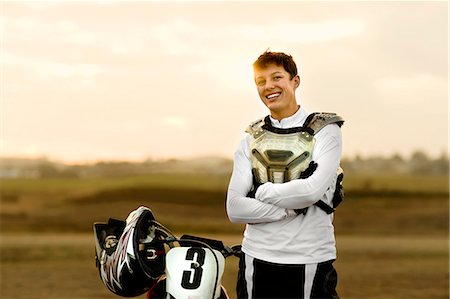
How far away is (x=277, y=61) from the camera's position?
4.03m

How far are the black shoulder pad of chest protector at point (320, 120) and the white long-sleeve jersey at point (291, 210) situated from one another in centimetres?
2

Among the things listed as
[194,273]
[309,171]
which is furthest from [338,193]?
[194,273]

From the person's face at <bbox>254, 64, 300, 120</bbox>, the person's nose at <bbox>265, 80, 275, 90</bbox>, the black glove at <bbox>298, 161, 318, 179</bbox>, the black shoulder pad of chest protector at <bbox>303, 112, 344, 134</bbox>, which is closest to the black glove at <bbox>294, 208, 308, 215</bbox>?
the black glove at <bbox>298, 161, 318, 179</bbox>

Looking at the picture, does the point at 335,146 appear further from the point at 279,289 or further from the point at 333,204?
the point at 279,289

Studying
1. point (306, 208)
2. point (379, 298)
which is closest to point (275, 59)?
point (306, 208)

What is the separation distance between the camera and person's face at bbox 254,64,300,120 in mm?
4031

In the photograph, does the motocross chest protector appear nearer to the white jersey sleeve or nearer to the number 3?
the white jersey sleeve

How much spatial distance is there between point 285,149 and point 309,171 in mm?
172

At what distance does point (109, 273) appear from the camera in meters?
4.13

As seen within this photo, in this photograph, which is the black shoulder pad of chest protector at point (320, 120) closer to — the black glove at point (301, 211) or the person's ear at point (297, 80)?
the person's ear at point (297, 80)

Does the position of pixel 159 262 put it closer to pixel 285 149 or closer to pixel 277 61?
pixel 285 149

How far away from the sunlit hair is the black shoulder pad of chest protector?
0.25 metres

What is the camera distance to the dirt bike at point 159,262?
3.97 metres

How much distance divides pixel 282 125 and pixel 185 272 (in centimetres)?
95
